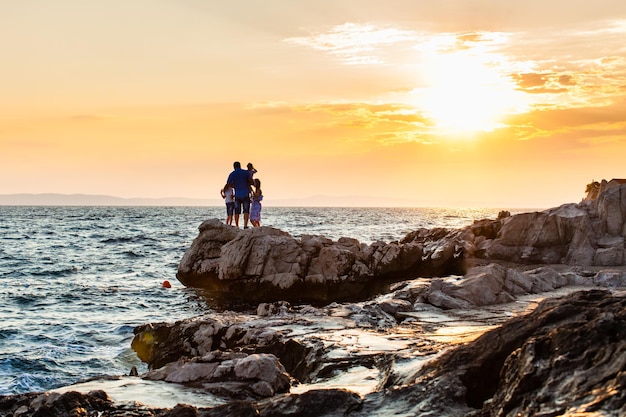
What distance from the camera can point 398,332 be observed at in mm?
11008

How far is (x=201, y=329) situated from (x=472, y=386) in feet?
23.2

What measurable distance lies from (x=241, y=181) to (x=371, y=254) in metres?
5.61

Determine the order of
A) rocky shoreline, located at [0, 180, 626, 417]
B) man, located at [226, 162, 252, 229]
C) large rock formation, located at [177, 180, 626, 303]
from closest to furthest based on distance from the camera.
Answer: rocky shoreline, located at [0, 180, 626, 417] < large rock formation, located at [177, 180, 626, 303] < man, located at [226, 162, 252, 229]

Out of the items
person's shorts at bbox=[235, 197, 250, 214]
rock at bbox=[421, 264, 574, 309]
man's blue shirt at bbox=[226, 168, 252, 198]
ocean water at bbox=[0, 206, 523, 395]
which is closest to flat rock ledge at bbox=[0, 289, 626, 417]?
rock at bbox=[421, 264, 574, 309]

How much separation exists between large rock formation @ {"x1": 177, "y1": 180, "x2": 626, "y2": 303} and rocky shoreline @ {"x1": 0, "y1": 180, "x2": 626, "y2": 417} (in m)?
0.05

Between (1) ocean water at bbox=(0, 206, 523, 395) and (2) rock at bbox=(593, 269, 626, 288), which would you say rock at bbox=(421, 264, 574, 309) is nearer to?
(2) rock at bbox=(593, 269, 626, 288)

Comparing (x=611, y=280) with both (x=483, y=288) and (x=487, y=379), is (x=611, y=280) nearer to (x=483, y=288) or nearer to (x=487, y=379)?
(x=483, y=288)

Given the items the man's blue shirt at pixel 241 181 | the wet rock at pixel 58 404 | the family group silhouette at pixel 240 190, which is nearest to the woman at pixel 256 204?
the family group silhouette at pixel 240 190

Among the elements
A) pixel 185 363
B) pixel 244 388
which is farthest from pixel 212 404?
pixel 185 363

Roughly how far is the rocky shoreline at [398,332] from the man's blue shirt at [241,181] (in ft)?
A: 4.57

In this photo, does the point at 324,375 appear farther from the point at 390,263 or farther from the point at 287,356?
the point at 390,263

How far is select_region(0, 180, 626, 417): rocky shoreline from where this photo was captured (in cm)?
525

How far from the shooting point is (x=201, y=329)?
12203 millimetres

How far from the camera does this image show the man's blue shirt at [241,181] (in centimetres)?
2347
